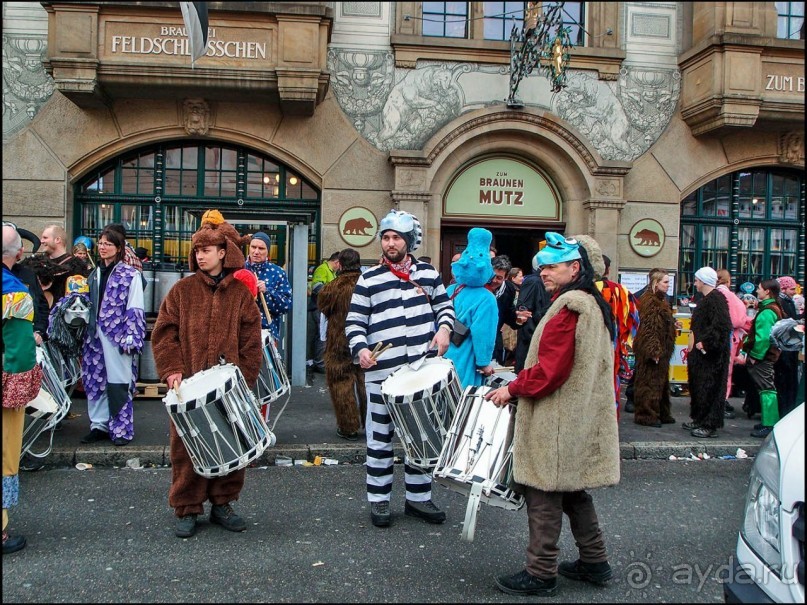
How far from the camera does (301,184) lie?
1240cm

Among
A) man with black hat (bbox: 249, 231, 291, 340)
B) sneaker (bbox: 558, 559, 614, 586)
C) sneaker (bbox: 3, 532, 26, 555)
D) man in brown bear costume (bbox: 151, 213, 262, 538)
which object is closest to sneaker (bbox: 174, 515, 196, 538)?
→ man in brown bear costume (bbox: 151, 213, 262, 538)

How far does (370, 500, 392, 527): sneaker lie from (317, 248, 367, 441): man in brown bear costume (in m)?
2.25

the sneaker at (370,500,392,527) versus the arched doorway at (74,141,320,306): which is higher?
the arched doorway at (74,141,320,306)

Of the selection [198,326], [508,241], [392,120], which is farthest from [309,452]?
[508,241]

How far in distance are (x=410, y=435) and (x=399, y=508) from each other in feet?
3.51

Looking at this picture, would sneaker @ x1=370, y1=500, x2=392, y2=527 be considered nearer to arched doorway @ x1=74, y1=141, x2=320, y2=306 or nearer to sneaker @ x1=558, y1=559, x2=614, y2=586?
sneaker @ x1=558, y1=559, x2=614, y2=586

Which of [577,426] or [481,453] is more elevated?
[577,426]

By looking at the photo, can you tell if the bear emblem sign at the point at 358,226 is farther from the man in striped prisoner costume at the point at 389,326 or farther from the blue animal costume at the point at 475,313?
the man in striped prisoner costume at the point at 389,326

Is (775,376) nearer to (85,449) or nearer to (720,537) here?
(720,537)

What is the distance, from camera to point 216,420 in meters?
4.20

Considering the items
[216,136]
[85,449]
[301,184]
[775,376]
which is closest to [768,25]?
[775,376]

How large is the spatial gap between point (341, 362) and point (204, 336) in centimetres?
265

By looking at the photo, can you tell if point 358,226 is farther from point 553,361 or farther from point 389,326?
point 553,361

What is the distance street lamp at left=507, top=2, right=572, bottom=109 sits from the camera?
10.6m
